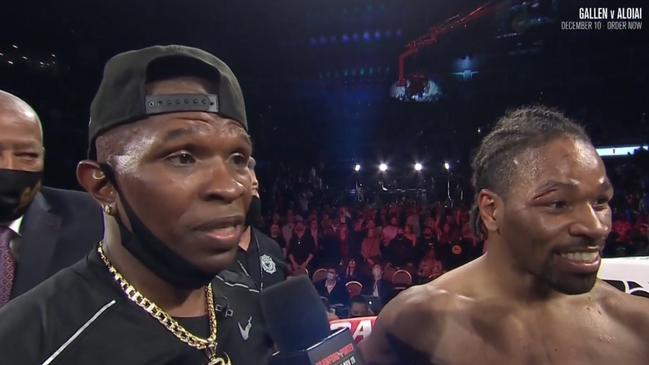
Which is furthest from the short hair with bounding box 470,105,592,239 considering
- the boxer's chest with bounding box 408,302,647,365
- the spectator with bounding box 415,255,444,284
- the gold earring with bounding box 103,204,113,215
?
the spectator with bounding box 415,255,444,284

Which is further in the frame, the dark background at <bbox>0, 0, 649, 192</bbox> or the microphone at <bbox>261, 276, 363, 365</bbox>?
the dark background at <bbox>0, 0, 649, 192</bbox>

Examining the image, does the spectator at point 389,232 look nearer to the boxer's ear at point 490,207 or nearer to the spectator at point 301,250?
the spectator at point 301,250

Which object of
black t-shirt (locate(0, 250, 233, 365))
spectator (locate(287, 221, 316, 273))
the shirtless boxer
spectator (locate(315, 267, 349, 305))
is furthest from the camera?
spectator (locate(287, 221, 316, 273))

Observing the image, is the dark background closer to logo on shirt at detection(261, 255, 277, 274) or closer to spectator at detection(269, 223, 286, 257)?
spectator at detection(269, 223, 286, 257)

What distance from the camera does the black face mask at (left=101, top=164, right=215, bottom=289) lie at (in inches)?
A: 35.0

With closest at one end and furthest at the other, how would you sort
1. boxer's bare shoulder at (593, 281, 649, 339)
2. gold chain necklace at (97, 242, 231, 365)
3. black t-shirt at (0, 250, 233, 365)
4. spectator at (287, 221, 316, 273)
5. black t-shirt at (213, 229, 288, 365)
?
black t-shirt at (0, 250, 233, 365) < gold chain necklace at (97, 242, 231, 365) < black t-shirt at (213, 229, 288, 365) < boxer's bare shoulder at (593, 281, 649, 339) < spectator at (287, 221, 316, 273)

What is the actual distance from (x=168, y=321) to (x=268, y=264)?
5.57 ft

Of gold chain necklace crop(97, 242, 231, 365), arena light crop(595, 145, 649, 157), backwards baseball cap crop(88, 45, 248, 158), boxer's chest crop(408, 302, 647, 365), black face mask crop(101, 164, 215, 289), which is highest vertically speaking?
backwards baseball cap crop(88, 45, 248, 158)

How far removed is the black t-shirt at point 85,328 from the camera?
2.69 feet

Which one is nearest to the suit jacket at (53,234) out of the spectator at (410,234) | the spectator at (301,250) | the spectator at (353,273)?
the spectator at (353,273)

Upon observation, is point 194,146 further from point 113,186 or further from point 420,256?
point 420,256

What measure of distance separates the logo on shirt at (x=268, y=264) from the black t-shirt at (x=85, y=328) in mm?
1633

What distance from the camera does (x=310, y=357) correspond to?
102 cm

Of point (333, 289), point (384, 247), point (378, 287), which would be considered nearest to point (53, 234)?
point (333, 289)
